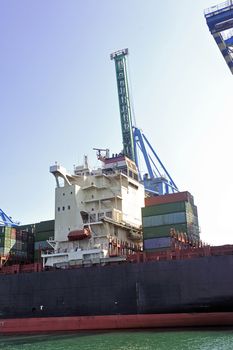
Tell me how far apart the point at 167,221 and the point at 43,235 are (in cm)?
1246

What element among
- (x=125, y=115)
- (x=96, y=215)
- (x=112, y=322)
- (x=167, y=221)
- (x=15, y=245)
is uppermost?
(x=125, y=115)

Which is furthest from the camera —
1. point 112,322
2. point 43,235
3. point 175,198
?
point 43,235

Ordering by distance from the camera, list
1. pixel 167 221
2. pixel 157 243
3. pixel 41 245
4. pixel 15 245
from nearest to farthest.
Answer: pixel 157 243, pixel 167 221, pixel 41 245, pixel 15 245

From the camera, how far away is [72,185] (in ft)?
113

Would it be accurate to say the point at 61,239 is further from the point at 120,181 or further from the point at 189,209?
the point at 189,209

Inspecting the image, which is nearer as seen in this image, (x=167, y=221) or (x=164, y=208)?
(x=167, y=221)

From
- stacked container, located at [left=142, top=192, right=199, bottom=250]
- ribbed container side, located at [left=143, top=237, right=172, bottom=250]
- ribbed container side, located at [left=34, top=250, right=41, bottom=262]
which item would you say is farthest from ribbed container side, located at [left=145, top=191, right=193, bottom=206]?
ribbed container side, located at [left=34, top=250, right=41, bottom=262]

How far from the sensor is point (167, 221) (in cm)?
3244

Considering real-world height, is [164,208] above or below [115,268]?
above

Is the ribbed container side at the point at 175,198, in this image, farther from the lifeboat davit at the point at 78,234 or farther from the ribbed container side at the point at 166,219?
the lifeboat davit at the point at 78,234

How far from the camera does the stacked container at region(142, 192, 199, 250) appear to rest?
3173cm

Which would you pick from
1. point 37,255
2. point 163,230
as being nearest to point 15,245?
point 37,255

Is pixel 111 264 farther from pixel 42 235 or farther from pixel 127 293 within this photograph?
pixel 42 235

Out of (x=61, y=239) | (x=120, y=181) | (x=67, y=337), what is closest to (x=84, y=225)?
(x=61, y=239)
